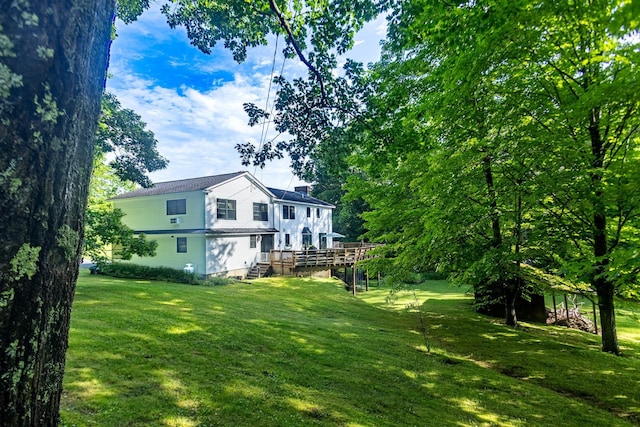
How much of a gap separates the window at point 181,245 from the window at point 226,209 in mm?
2676

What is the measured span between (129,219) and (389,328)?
20704mm

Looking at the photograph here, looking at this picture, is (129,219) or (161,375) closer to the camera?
(161,375)

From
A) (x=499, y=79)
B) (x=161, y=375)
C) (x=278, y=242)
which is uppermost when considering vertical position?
(x=499, y=79)

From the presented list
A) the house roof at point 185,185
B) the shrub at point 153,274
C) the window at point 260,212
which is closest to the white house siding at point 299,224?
the window at point 260,212

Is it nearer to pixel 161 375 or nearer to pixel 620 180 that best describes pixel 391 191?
pixel 620 180

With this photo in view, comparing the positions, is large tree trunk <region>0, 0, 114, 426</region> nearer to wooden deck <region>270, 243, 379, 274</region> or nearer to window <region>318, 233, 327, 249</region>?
wooden deck <region>270, 243, 379, 274</region>

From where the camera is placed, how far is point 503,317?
530 inches

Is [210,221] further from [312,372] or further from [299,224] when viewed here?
[312,372]

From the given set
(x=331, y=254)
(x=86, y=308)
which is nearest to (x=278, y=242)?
(x=331, y=254)

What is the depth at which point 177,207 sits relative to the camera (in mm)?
20844

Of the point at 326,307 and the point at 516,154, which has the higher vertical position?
the point at 516,154

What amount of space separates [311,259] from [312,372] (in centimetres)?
1690

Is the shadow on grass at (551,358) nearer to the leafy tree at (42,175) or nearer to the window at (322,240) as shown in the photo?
the leafy tree at (42,175)

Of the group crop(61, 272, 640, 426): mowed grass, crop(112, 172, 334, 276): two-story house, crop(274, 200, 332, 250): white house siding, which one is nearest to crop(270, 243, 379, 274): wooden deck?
crop(112, 172, 334, 276): two-story house
